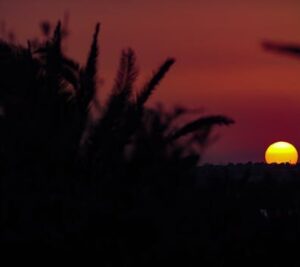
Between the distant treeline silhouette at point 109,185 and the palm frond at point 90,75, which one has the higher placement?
the palm frond at point 90,75

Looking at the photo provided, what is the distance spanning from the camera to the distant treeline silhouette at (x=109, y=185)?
28.8 feet

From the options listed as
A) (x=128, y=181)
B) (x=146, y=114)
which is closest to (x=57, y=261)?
(x=128, y=181)

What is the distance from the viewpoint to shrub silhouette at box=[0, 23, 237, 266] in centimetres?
928

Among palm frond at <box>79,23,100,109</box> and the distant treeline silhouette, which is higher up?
palm frond at <box>79,23,100,109</box>

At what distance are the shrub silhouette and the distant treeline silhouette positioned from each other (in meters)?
0.02

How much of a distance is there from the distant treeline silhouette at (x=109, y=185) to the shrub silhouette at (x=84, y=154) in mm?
17

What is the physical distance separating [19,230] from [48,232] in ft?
1.42

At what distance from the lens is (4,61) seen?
35.1 feet

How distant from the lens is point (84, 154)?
36.1 feet

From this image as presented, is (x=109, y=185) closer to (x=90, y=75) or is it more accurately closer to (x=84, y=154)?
(x=84, y=154)

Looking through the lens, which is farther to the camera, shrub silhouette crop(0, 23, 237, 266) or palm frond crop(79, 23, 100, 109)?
palm frond crop(79, 23, 100, 109)

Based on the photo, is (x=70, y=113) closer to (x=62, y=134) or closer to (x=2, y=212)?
(x=62, y=134)

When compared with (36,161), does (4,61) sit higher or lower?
higher

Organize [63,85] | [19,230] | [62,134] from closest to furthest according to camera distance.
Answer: [19,230] < [62,134] < [63,85]
